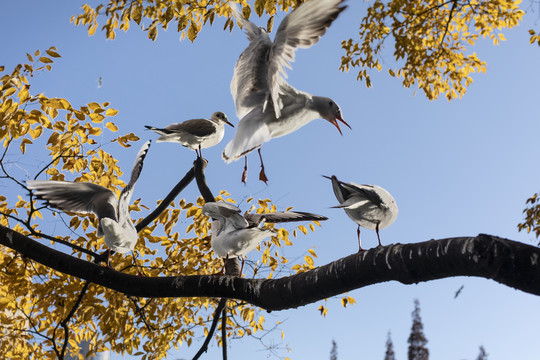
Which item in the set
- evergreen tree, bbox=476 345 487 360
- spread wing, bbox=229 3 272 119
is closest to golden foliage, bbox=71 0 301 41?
spread wing, bbox=229 3 272 119

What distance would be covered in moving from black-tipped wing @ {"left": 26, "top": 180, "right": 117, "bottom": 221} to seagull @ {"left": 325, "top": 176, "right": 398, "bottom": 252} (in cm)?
190

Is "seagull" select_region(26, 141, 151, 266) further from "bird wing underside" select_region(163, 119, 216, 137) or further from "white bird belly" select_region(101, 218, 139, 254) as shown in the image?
"bird wing underside" select_region(163, 119, 216, 137)

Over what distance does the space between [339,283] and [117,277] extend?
1.69 m

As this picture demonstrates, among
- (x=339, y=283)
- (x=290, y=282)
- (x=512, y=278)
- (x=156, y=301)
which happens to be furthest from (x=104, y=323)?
(x=512, y=278)

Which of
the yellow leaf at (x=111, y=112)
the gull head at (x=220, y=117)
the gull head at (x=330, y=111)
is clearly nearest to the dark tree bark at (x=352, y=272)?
the yellow leaf at (x=111, y=112)

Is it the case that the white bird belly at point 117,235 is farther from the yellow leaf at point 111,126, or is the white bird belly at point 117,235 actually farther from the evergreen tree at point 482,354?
the evergreen tree at point 482,354

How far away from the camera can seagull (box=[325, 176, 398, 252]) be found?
354 cm

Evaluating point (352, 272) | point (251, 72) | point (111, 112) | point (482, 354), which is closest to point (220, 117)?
point (111, 112)

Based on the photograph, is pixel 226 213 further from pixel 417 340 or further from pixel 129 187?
A: pixel 417 340

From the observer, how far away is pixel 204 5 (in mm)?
5086

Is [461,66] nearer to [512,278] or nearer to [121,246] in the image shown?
[121,246]

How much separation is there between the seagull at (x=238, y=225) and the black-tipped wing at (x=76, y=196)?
0.90 meters

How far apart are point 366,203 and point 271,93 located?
3.56ft

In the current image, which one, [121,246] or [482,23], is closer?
[121,246]
